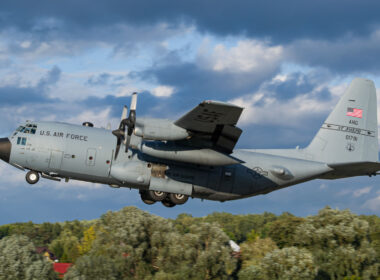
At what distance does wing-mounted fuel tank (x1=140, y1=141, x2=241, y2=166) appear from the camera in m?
22.0

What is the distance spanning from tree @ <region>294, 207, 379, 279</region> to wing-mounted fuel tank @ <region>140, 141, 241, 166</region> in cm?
3808

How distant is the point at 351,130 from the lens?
26.8m

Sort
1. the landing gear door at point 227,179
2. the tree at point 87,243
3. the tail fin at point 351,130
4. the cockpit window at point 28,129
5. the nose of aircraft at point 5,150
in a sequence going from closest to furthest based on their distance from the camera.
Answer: the nose of aircraft at point 5,150, the cockpit window at point 28,129, the landing gear door at point 227,179, the tail fin at point 351,130, the tree at point 87,243

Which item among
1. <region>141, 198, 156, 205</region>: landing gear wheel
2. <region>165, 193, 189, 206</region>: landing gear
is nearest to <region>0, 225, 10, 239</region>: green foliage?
<region>141, 198, 156, 205</region>: landing gear wheel

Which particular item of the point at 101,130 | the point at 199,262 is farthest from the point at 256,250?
the point at 101,130

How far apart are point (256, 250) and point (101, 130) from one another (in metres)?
47.0

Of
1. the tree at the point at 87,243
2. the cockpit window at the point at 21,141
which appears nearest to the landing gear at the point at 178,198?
the cockpit window at the point at 21,141

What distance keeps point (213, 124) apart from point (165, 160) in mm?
3484

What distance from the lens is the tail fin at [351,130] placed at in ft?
86.9

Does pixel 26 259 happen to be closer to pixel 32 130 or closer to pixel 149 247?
pixel 149 247

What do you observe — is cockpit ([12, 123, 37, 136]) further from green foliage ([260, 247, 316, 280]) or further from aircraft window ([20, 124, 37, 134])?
green foliage ([260, 247, 316, 280])

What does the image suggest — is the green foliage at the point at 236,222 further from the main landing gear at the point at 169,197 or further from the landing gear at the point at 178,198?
the landing gear at the point at 178,198

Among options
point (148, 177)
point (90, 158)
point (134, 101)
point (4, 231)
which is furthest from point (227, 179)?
point (4, 231)

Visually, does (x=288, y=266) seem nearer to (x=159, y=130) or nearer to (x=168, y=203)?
(x=168, y=203)
